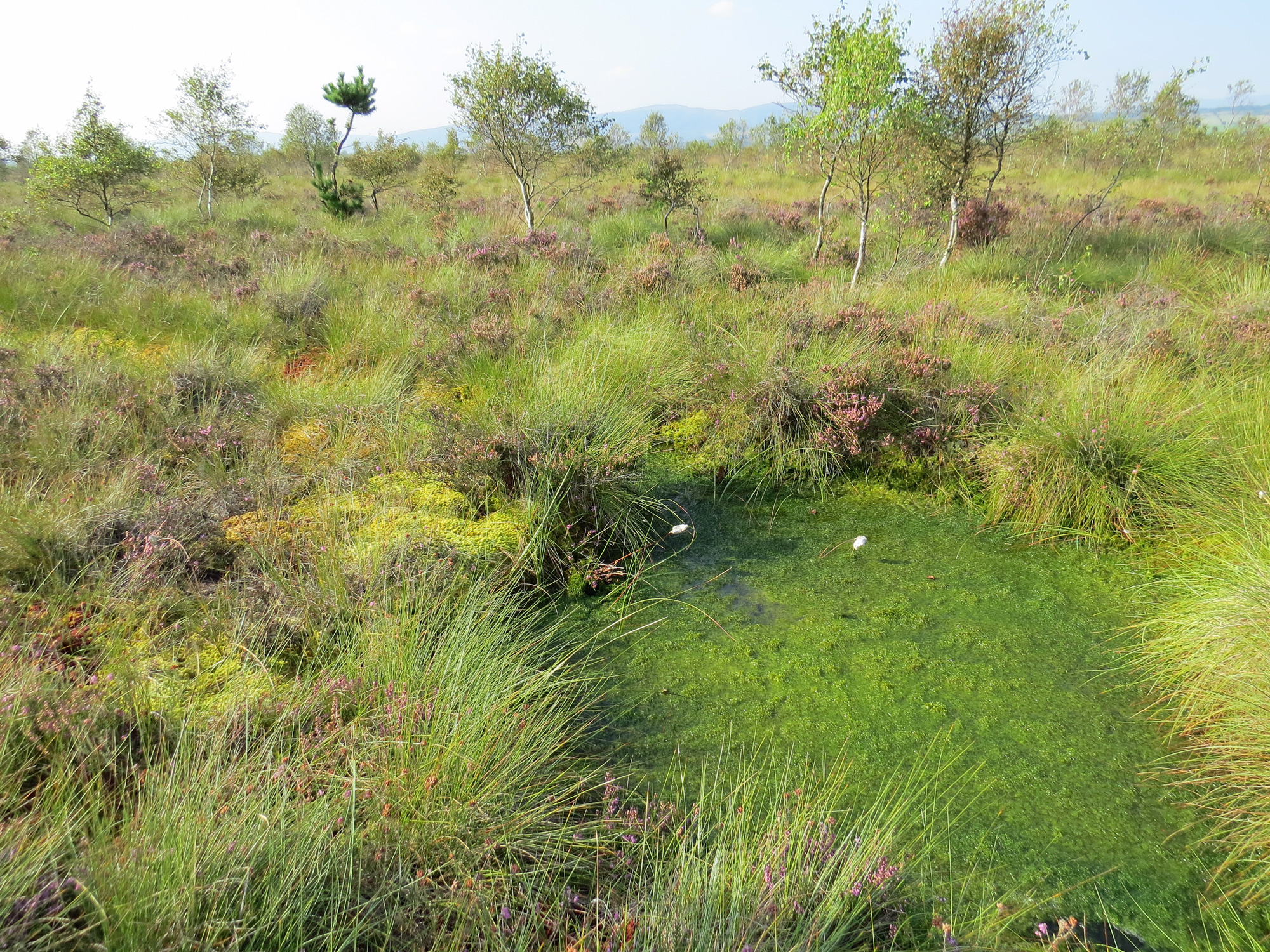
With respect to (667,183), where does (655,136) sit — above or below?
above

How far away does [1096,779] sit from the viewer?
2398 mm

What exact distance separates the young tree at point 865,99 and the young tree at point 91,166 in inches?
514

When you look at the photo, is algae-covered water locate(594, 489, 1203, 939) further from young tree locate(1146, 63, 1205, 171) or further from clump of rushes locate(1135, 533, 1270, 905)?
young tree locate(1146, 63, 1205, 171)

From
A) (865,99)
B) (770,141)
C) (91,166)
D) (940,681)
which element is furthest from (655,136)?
(940,681)

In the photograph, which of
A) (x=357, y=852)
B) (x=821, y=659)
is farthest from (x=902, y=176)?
(x=357, y=852)

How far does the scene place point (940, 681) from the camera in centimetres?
287

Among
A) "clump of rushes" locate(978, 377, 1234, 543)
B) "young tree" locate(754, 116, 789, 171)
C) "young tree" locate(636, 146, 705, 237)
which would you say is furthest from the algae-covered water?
"young tree" locate(754, 116, 789, 171)

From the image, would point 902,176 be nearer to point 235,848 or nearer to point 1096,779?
point 1096,779

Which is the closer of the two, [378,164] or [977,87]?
[977,87]

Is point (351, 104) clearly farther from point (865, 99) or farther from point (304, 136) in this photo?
point (304, 136)

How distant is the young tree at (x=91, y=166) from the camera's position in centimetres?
1194

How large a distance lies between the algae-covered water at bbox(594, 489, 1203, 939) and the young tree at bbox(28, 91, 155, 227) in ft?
47.5

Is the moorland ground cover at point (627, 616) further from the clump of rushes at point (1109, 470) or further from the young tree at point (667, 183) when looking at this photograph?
the young tree at point (667, 183)

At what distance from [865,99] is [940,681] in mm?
7062
